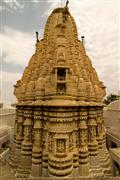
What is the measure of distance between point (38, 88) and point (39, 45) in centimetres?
463

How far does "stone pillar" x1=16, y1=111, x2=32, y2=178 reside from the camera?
39.1 feet

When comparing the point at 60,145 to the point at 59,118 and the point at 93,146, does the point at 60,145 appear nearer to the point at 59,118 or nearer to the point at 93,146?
the point at 59,118

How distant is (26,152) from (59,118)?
3.35 metres

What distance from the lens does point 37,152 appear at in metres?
11.5

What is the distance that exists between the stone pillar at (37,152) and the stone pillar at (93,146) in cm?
318

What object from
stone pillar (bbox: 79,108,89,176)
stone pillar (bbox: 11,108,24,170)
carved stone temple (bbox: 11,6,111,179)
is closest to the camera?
carved stone temple (bbox: 11,6,111,179)

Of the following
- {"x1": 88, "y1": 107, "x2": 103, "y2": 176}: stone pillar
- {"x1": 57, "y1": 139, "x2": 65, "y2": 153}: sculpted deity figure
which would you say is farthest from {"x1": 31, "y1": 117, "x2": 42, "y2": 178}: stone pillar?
{"x1": 88, "y1": 107, "x2": 103, "y2": 176}: stone pillar

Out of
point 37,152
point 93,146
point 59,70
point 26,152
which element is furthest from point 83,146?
point 59,70

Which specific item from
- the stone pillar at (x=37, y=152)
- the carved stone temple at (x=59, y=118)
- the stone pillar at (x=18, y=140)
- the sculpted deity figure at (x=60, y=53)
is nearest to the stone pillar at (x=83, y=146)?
the carved stone temple at (x=59, y=118)

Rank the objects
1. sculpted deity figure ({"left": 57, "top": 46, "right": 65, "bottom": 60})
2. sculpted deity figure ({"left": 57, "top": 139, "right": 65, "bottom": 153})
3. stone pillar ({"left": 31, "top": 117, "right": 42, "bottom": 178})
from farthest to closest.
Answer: sculpted deity figure ({"left": 57, "top": 46, "right": 65, "bottom": 60}) → stone pillar ({"left": 31, "top": 117, "right": 42, "bottom": 178}) → sculpted deity figure ({"left": 57, "top": 139, "right": 65, "bottom": 153})

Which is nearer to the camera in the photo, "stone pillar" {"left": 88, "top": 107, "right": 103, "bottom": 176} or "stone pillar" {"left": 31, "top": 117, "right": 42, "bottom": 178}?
"stone pillar" {"left": 31, "top": 117, "right": 42, "bottom": 178}

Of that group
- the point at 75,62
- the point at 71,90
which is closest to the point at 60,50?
the point at 75,62

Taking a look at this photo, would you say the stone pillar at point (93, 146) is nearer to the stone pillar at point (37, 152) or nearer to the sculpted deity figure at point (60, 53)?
the stone pillar at point (37, 152)

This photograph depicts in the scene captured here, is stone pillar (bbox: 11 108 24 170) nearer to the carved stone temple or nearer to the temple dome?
the carved stone temple
